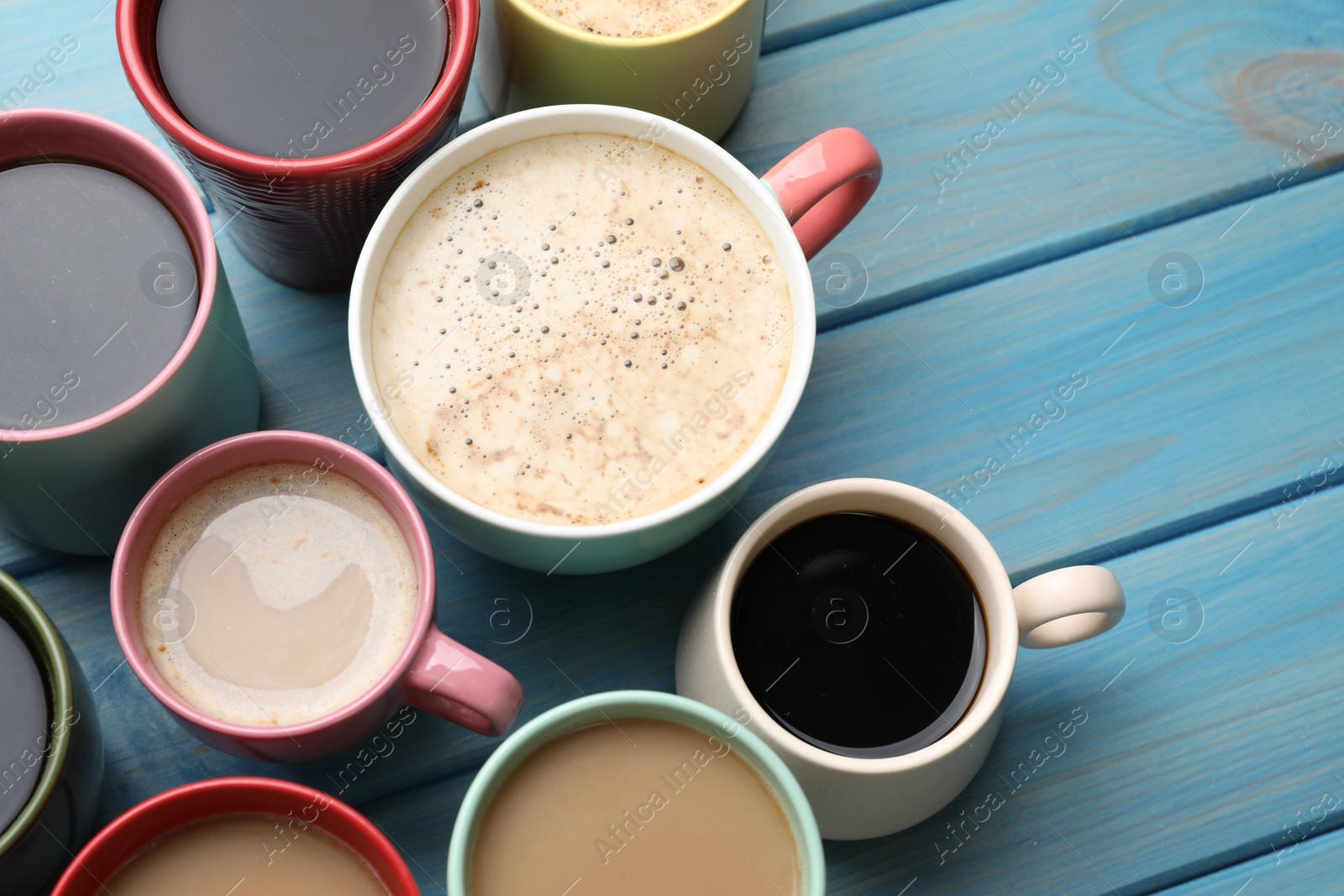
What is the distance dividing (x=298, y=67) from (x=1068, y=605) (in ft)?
1.98

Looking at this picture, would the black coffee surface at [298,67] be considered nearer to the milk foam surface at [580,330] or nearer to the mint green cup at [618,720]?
the milk foam surface at [580,330]

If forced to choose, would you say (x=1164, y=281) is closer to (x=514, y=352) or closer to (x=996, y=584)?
(x=996, y=584)

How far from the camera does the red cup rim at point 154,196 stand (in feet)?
2.25

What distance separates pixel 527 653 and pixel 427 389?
8.9 inches

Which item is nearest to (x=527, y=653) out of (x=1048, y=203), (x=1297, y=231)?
(x=1048, y=203)

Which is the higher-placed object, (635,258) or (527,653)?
(635,258)

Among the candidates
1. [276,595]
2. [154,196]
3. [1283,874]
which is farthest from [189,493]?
[1283,874]

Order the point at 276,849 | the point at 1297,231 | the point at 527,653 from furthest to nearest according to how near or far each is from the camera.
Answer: the point at 1297,231
the point at 527,653
the point at 276,849

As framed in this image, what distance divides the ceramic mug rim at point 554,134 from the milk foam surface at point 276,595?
92 mm

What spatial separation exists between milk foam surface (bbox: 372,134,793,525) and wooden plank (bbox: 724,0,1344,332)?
0.18m

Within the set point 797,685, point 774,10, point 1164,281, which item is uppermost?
point 774,10

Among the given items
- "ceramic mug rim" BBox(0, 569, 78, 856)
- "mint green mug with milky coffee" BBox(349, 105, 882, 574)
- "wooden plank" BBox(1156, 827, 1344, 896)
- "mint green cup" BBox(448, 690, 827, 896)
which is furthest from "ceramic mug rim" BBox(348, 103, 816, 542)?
"wooden plank" BBox(1156, 827, 1344, 896)

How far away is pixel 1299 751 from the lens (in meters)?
0.90

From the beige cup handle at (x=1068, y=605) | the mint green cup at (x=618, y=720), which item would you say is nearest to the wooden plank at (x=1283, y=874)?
the beige cup handle at (x=1068, y=605)
